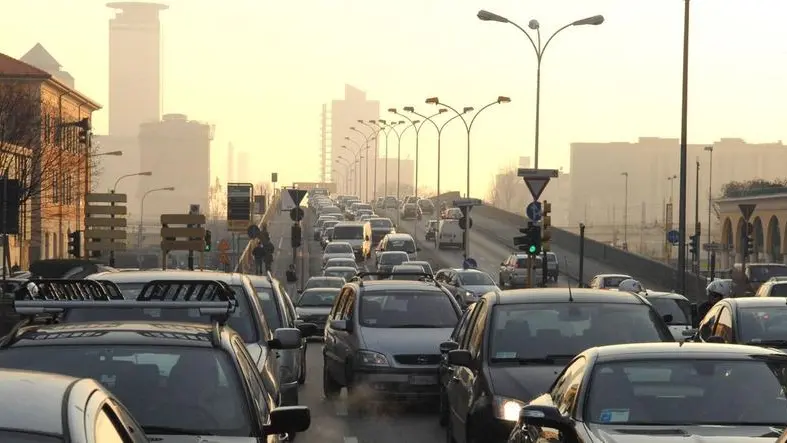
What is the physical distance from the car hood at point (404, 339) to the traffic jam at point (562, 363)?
19 millimetres

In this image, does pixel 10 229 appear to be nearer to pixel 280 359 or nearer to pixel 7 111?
pixel 280 359

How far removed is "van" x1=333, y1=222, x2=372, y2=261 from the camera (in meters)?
78.4

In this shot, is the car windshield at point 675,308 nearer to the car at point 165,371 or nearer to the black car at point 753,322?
the black car at point 753,322

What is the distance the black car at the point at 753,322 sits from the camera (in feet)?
54.5

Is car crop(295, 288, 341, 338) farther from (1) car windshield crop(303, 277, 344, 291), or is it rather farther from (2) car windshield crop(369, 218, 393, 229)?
(2) car windshield crop(369, 218, 393, 229)

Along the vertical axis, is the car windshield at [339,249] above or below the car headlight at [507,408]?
below

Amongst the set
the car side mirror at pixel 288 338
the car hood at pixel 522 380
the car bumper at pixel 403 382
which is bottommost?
the car bumper at pixel 403 382

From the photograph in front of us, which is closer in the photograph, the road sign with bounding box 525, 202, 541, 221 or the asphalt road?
the asphalt road

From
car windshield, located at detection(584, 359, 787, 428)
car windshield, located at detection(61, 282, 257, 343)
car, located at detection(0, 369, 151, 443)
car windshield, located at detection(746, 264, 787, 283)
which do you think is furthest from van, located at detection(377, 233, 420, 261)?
car, located at detection(0, 369, 151, 443)

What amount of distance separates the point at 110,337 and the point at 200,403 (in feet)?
1.89

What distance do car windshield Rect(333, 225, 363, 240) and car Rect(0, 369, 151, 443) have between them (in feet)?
241

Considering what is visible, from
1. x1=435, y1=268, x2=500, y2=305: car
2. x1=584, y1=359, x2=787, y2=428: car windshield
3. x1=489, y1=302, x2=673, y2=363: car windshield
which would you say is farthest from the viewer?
x1=435, y1=268, x2=500, y2=305: car

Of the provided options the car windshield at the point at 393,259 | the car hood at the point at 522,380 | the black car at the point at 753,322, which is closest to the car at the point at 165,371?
the car hood at the point at 522,380

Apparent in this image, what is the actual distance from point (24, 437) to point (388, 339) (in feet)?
46.5
